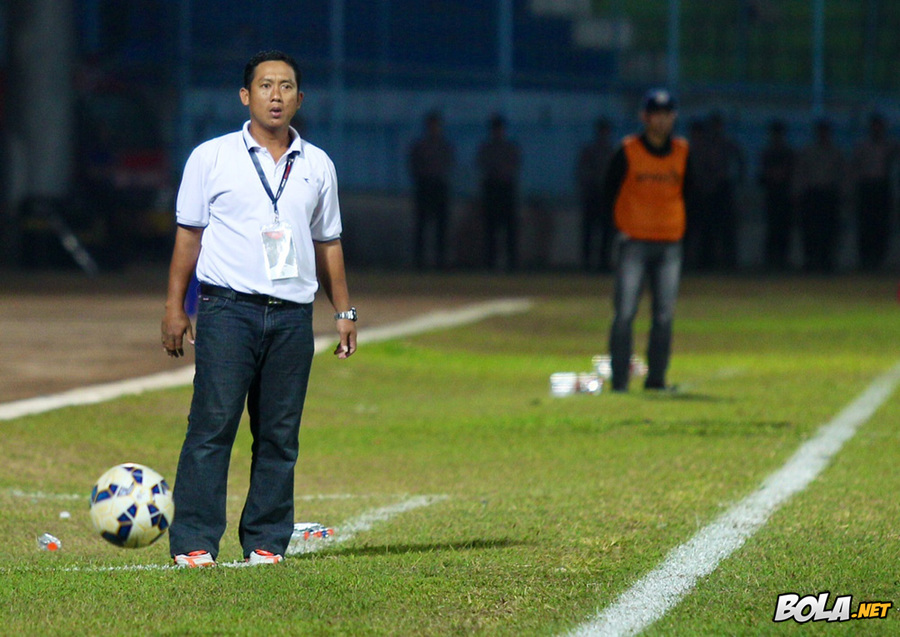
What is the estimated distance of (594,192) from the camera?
2812cm

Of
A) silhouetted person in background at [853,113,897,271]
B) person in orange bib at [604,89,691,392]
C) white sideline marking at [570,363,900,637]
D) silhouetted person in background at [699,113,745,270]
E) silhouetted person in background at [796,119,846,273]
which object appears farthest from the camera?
silhouetted person in background at [796,119,846,273]

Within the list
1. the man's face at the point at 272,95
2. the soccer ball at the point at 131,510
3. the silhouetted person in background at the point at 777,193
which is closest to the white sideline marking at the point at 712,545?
the soccer ball at the point at 131,510

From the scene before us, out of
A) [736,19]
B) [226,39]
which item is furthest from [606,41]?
[226,39]

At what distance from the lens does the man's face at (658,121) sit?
1181cm

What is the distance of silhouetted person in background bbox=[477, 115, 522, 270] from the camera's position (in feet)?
91.4

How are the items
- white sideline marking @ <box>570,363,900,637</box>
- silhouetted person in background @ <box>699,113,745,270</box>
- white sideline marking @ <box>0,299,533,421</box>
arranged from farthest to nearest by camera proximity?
1. silhouetted person in background @ <box>699,113,745,270</box>
2. white sideline marking @ <box>0,299,533,421</box>
3. white sideline marking @ <box>570,363,900,637</box>

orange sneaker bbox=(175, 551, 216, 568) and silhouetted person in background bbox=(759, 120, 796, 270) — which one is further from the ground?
orange sneaker bbox=(175, 551, 216, 568)

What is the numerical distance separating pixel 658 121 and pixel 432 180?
16159 millimetres

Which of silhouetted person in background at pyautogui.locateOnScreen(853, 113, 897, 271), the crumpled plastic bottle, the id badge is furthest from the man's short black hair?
silhouetted person in background at pyautogui.locateOnScreen(853, 113, 897, 271)

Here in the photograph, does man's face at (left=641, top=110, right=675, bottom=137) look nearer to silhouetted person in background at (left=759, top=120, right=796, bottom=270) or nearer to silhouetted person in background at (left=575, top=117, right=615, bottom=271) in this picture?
silhouetted person in background at (left=575, top=117, right=615, bottom=271)

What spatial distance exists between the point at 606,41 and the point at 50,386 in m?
31.1

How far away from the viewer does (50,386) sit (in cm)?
1252

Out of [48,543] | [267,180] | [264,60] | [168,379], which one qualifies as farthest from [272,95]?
[168,379]

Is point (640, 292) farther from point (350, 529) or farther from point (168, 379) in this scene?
point (350, 529)
